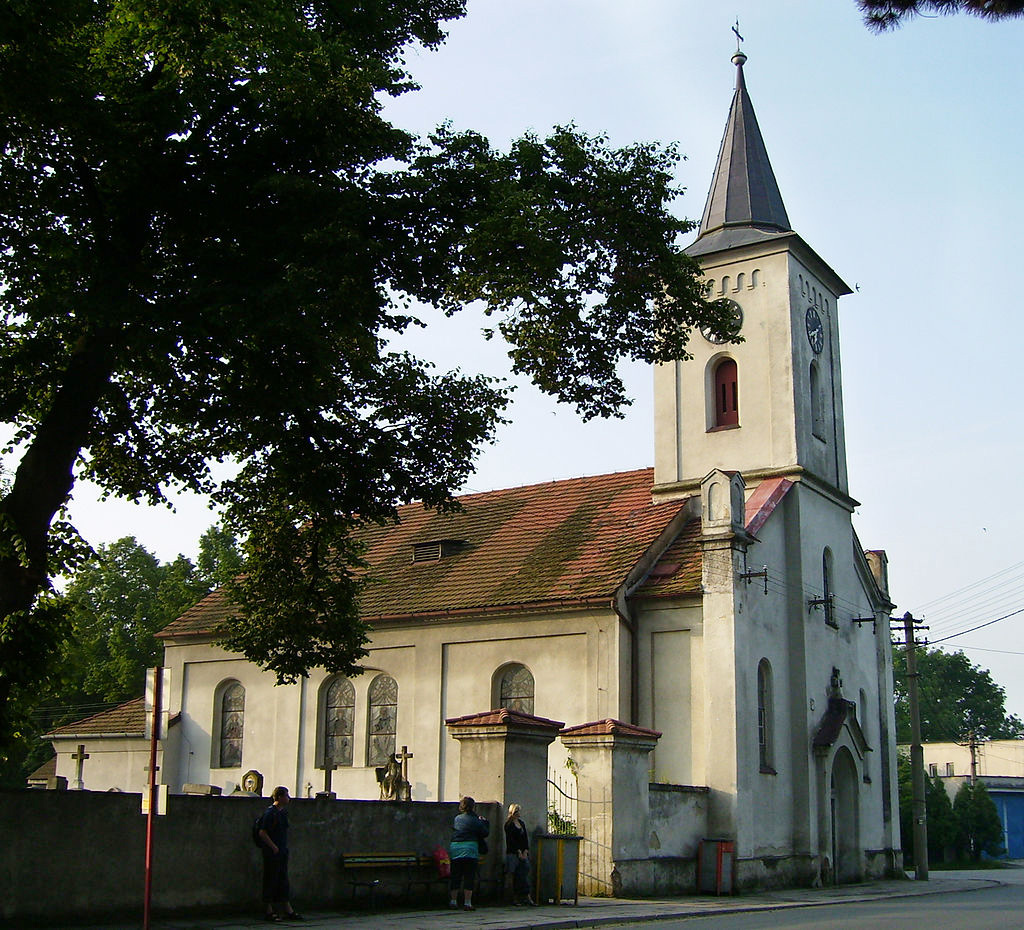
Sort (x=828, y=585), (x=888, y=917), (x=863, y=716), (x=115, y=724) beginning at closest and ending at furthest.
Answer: (x=888, y=917), (x=828, y=585), (x=863, y=716), (x=115, y=724)

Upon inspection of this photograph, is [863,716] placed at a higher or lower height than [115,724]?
higher

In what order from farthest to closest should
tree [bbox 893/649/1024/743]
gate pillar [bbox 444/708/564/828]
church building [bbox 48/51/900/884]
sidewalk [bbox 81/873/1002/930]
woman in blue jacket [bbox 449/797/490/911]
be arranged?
tree [bbox 893/649/1024/743] → church building [bbox 48/51/900/884] → gate pillar [bbox 444/708/564/828] → woman in blue jacket [bbox 449/797/490/911] → sidewalk [bbox 81/873/1002/930]

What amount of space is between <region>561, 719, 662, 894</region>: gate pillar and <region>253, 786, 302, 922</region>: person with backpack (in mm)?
6546

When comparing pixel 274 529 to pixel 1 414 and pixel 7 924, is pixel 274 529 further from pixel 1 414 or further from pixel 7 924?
pixel 7 924

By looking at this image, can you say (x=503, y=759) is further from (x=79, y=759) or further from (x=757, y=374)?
(x=79, y=759)

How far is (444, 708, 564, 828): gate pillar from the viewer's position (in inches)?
731

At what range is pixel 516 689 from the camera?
1098 inches

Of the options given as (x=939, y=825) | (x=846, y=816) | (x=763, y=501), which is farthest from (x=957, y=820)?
(x=763, y=501)

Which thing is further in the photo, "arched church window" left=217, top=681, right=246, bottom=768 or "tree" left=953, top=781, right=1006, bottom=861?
"tree" left=953, top=781, right=1006, bottom=861

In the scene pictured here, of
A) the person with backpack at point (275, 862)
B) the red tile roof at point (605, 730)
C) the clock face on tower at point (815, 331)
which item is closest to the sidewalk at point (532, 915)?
the person with backpack at point (275, 862)

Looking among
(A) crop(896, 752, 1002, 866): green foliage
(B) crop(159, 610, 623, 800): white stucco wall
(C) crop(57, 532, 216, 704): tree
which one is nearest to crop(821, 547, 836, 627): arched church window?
(B) crop(159, 610, 623, 800): white stucco wall

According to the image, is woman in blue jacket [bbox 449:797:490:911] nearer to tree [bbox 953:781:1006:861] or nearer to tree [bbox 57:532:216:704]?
tree [bbox 57:532:216:704]

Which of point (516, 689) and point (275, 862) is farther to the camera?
point (516, 689)

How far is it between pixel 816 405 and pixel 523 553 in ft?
26.5
